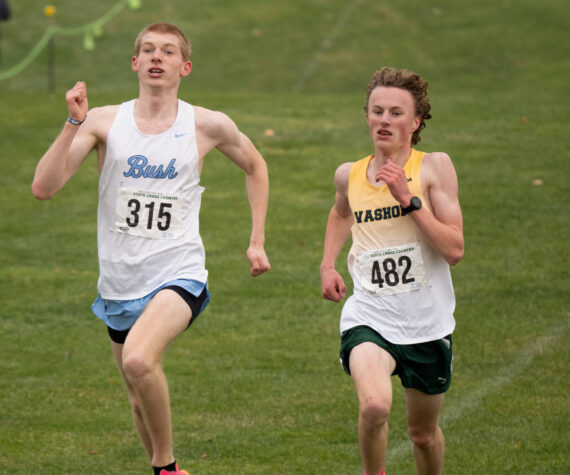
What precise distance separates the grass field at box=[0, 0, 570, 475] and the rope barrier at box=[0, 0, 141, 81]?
0.82 feet

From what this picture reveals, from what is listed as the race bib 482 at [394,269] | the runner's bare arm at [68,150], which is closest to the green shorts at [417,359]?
the race bib 482 at [394,269]

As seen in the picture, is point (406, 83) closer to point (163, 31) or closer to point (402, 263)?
point (402, 263)

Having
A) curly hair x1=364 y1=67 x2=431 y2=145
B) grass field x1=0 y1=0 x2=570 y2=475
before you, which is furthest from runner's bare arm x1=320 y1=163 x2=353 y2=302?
grass field x1=0 y1=0 x2=570 y2=475

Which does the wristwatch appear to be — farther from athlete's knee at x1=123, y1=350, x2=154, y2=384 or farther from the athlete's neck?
athlete's knee at x1=123, y1=350, x2=154, y2=384

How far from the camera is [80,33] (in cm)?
2422

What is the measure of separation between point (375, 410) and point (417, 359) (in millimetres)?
478

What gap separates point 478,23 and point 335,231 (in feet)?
62.7

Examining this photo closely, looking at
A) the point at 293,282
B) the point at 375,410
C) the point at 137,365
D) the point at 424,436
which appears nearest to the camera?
the point at 375,410

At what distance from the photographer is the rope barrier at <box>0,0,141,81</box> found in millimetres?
21891

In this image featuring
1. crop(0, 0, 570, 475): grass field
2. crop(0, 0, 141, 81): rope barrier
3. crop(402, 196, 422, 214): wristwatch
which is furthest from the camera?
crop(0, 0, 141, 81): rope barrier

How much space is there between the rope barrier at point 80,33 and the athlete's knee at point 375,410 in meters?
17.9

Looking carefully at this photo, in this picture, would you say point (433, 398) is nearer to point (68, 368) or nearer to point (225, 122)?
point (225, 122)

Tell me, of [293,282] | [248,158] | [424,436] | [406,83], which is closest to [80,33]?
[293,282]

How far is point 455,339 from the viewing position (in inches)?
353
